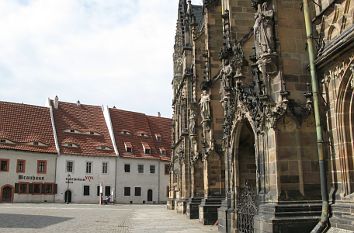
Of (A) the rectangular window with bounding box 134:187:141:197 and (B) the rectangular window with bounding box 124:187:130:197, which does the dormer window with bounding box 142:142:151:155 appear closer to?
(A) the rectangular window with bounding box 134:187:141:197

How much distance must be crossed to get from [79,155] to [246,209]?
41705mm

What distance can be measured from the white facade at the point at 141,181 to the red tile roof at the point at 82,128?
3.13 m

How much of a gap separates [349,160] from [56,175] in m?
45.5

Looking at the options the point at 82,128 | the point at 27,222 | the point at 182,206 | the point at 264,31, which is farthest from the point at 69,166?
the point at 264,31

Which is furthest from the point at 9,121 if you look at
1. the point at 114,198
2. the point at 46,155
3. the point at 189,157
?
the point at 189,157

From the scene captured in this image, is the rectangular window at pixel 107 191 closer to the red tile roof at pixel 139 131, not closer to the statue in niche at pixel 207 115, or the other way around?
the red tile roof at pixel 139 131

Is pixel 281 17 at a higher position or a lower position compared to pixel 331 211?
higher

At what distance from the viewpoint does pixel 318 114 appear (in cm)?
952

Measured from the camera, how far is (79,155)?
5166 centimetres

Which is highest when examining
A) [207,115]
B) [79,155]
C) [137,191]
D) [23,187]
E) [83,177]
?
[79,155]

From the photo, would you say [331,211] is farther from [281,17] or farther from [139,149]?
[139,149]

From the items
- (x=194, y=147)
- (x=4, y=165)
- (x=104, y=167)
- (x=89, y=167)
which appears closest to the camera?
(x=194, y=147)

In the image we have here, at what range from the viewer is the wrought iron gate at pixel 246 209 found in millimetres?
11930

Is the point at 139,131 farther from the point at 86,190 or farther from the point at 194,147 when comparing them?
the point at 194,147
